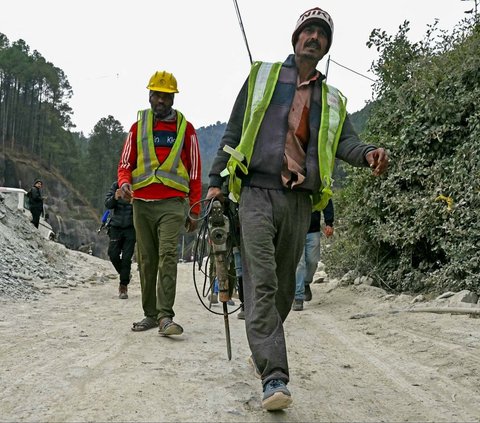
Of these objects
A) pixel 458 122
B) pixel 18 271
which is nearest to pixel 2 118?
pixel 18 271

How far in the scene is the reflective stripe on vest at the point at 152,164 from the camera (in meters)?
5.52

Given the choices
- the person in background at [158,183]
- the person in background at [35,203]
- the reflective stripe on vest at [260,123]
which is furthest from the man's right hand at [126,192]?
the person in background at [35,203]

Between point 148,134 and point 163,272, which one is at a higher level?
point 148,134

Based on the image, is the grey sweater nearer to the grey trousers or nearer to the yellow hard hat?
the grey trousers

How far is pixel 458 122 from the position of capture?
27.1ft

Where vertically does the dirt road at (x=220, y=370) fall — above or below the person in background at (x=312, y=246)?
below

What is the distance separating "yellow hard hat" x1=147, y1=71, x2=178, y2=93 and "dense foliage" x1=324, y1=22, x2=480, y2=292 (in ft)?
12.9

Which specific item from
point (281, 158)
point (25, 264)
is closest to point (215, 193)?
point (281, 158)

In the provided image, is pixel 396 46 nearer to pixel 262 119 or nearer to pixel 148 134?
pixel 148 134

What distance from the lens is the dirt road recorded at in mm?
3078

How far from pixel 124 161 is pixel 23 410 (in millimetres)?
3017

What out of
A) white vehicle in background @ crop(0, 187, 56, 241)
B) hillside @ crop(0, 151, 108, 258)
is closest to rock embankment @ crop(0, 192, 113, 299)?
white vehicle in background @ crop(0, 187, 56, 241)

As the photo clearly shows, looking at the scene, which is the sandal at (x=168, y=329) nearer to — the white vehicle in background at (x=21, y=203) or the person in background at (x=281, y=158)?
the person in background at (x=281, y=158)

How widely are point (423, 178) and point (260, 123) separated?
18.4ft
